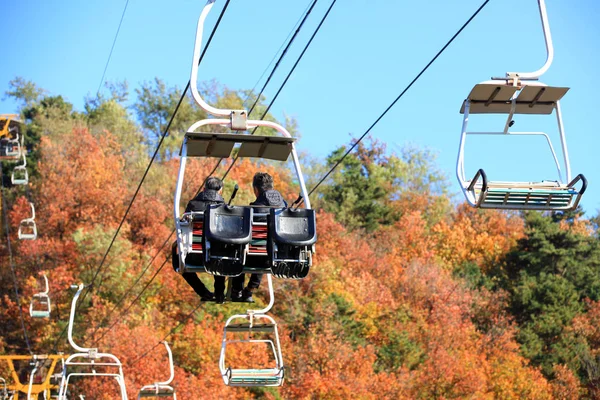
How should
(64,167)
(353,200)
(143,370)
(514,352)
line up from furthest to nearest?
1. (353,200)
2. (64,167)
3. (514,352)
4. (143,370)

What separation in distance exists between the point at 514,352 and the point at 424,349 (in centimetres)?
509

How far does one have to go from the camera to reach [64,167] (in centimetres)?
6084

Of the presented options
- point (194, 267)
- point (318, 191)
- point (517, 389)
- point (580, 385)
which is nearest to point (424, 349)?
point (517, 389)

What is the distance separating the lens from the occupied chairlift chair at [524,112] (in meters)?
9.84

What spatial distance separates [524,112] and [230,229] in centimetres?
301

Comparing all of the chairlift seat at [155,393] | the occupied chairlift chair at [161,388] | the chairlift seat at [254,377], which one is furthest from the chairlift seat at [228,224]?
the chairlift seat at [155,393]

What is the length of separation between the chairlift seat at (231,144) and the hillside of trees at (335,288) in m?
32.5

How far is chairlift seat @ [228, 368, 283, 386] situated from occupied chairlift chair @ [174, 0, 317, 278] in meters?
4.87

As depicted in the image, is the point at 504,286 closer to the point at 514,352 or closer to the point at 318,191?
the point at 514,352

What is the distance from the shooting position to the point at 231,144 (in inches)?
412

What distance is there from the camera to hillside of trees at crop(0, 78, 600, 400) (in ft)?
162

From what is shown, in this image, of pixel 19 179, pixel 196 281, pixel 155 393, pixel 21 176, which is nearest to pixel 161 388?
pixel 155 393

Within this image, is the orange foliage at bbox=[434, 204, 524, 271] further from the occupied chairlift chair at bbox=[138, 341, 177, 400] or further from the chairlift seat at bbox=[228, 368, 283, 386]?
the chairlift seat at bbox=[228, 368, 283, 386]

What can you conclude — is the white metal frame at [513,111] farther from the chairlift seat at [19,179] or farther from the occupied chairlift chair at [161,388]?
the chairlift seat at [19,179]
